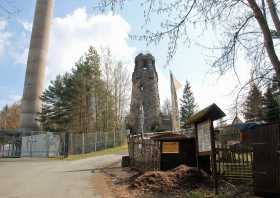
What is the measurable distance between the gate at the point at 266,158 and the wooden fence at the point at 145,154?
6.55 meters

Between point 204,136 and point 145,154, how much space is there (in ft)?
21.4

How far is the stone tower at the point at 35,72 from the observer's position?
51.3 meters

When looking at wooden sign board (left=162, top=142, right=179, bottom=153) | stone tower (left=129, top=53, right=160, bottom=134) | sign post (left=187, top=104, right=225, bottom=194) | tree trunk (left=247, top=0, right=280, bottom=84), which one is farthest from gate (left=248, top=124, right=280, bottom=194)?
stone tower (left=129, top=53, right=160, bottom=134)

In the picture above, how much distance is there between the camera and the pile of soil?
396 inches

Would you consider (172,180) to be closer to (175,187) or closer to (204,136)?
(175,187)

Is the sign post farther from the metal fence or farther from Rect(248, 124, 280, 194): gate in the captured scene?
the metal fence

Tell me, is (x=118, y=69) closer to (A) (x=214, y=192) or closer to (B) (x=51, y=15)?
(B) (x=51, y=15)

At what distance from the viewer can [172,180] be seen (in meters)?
10.4

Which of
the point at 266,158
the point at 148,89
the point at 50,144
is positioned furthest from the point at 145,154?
the point at 148,89

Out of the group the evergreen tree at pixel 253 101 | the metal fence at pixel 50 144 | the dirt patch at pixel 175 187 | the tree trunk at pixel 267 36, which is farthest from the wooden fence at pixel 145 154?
the metal fence at pixel 50 144

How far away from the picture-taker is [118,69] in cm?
4694

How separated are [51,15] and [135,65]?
67.4 feet

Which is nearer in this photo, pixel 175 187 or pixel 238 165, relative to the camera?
pixel 175 187

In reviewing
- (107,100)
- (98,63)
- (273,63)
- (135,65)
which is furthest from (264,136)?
(135,65)
